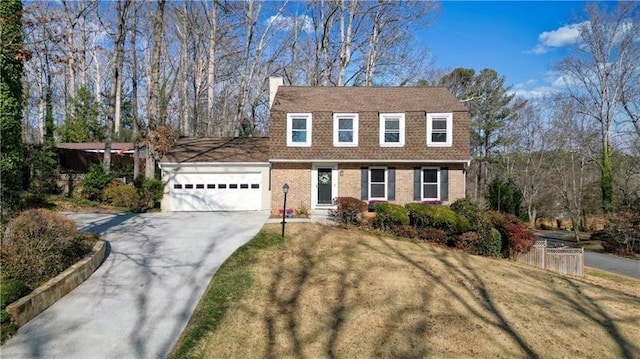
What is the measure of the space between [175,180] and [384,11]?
2178 cm

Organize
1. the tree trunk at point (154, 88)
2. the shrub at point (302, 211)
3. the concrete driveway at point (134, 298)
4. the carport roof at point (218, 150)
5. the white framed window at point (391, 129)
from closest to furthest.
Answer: the concrete driveway at point (134, 298)
the shrub at point (302, 211)
the white framed window at point (391, 129)
the carport roof at point (218, 150)
the tree trunk at point (154, 88)

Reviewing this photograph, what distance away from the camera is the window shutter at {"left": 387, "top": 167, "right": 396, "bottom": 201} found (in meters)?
17.5

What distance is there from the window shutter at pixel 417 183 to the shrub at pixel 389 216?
8.20 feet

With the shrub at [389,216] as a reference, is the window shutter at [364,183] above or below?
above

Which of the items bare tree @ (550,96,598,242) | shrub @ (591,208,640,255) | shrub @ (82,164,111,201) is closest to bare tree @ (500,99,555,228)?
bare tree @ (550,96,598,242)

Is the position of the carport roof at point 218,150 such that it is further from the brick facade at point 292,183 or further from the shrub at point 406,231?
the shrub at point 406,231

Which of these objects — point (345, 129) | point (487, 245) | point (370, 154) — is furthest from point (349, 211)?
point (487, 245)

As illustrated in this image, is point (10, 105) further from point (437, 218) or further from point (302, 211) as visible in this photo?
point (437, 218)

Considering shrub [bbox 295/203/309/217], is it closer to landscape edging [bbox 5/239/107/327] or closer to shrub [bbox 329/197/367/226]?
shrub [bbox 329/197/367/226]

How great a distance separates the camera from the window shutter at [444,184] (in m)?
17.5

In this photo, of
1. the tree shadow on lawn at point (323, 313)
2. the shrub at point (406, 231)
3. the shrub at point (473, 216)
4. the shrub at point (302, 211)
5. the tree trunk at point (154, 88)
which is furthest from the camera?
the tree trunk at point (154, 88)

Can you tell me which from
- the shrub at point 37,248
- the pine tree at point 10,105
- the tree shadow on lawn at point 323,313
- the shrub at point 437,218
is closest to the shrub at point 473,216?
the shrub at point 437,218

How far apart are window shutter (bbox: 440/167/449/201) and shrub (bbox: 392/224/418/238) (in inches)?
139

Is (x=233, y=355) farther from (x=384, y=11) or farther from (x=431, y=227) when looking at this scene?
(x=384, y=11)
